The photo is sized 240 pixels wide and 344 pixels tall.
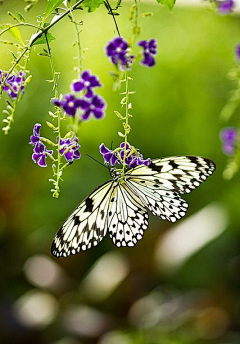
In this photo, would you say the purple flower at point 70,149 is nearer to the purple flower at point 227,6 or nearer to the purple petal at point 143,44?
the purple petal at point 143,44

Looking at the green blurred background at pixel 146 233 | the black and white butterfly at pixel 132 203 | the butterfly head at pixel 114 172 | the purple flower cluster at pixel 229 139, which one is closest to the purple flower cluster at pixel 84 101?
the butterfly head at pixel 114 172

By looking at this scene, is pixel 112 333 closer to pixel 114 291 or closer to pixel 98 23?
pixel 114 291

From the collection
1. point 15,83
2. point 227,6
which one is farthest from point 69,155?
point 227,6

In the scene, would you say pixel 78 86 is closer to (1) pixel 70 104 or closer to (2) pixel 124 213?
(1) pixel 70 104

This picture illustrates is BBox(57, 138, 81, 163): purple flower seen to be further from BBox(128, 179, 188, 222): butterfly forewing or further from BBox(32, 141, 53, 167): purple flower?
BBox(128, 179, 188, 222): butterfly forewing

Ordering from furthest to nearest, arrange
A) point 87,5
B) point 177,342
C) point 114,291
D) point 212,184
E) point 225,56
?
point 225,56 → point 212,184 → point 114,291 → point 177,342 → point 87,5

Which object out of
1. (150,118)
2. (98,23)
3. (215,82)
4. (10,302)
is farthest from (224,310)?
(98,23)
